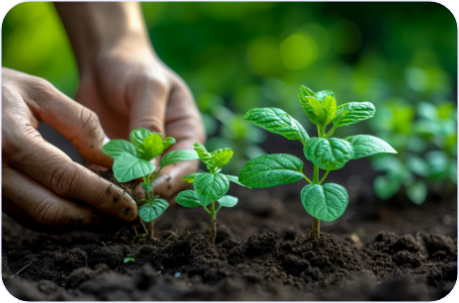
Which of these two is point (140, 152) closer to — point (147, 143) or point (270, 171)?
point (147, 143)

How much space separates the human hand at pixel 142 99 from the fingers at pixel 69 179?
8.5 inches

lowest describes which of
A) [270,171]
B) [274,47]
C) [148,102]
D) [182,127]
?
[274,47]

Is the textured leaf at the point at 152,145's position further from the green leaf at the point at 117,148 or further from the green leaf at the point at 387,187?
the green leaf at the point at 387,187

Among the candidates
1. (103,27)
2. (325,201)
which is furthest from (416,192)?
(103,27)

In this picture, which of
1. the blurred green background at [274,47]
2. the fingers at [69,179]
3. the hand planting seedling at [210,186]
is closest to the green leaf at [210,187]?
the hand planting seedling at [210,186]

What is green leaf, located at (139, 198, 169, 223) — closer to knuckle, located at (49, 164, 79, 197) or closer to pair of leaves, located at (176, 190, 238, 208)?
pair of leaves, located at (176, 190, 238, 208)

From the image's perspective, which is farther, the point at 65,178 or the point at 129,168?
the point at 65,178

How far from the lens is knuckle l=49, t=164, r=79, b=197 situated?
152 centimetres

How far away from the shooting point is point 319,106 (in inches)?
51.5

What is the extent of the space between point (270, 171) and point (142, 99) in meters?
1.07

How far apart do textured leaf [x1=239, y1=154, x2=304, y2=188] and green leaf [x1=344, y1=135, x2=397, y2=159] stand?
0.66ft

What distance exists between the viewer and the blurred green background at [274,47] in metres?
4.45

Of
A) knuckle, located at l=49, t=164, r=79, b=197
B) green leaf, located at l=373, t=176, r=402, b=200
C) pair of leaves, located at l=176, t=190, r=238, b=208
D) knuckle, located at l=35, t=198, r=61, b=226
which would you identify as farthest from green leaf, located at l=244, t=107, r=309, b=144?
green leaf, located at l=373, t=176, r=402, b=200

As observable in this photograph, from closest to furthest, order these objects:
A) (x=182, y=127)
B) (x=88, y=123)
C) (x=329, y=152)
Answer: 1. (x=329, y=152)
2. (x=88, y=123)
3. (x=182, y=127)
